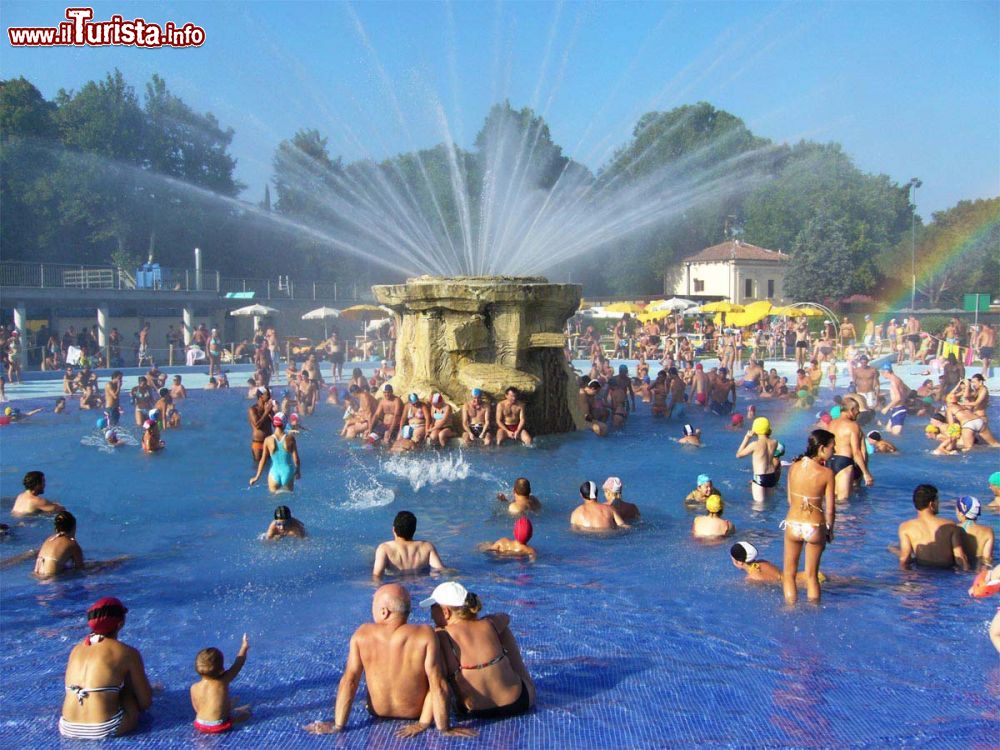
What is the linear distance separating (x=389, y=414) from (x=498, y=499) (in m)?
4.62

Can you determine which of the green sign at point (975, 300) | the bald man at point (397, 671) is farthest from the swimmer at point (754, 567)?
the green sign at point (975, 300)

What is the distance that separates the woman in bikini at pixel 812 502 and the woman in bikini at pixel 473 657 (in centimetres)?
293

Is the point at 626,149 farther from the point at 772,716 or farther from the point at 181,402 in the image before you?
the point at 772,716

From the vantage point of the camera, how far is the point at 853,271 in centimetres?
5247

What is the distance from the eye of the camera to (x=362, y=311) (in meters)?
36.2

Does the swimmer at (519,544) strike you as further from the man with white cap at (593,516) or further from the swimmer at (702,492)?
the swimmer at (702,492)

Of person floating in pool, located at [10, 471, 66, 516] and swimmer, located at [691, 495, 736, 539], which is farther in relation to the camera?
person floating in pool, located at [10, 471, 66, 516]

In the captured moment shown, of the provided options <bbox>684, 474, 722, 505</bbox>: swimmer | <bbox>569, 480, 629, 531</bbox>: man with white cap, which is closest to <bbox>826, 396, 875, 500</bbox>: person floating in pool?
<bbox>684, 474, 722, 505</bbox>: swimmer

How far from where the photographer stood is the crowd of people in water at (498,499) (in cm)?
535

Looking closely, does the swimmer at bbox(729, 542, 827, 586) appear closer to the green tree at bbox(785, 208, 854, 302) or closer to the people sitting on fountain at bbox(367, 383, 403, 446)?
the people sitting on fountain at bbox(367, 383, 403, 446)

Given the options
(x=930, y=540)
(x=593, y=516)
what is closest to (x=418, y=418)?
(x=593, y=516)

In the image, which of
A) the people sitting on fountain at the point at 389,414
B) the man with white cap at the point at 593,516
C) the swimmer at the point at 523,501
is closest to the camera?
the man with white cap at the point at 593,516

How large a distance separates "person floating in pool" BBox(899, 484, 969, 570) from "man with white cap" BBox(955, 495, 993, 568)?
0.30 ft

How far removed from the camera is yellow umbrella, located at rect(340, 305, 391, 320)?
33750 millimetres
